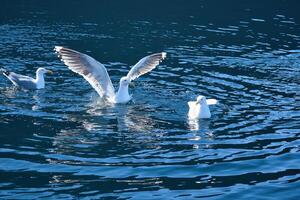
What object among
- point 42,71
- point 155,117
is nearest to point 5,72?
point 42,71

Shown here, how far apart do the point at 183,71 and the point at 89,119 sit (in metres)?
7.26

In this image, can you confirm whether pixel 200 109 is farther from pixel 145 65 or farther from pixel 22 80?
pixel 22 80

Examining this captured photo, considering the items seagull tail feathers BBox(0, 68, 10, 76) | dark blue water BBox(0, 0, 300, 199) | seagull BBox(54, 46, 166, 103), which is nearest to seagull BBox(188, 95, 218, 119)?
dark blue water BBox(0, 0, 300, 199)

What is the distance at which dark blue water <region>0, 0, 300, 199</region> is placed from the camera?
12828 millimetres

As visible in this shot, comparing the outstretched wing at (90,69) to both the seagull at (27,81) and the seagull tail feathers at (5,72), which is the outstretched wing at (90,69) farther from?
the seagull tail feathers at (5,72)

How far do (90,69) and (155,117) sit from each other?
3.56 m

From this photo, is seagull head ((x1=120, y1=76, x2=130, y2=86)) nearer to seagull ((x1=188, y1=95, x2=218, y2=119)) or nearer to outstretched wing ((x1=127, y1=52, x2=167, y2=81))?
outstretched wing ((x1=127, y1=52, x2=167, y2=81))

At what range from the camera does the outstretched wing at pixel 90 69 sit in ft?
64.9

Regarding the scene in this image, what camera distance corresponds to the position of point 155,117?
17.7m

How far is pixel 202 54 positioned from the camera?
26.9 meters

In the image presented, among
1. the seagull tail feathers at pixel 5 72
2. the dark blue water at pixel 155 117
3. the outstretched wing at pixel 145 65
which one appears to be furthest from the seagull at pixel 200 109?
the seagull tail feathers at pixel 5 72

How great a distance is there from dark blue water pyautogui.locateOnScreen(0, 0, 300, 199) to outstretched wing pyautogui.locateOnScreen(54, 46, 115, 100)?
0.59 m

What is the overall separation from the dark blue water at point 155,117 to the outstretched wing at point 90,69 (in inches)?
23.3

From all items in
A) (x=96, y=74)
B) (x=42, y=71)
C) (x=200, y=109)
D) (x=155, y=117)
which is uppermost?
(x=42, y=71)
